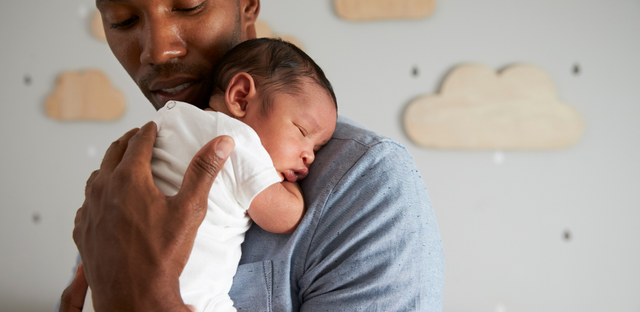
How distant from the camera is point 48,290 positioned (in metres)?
2.21

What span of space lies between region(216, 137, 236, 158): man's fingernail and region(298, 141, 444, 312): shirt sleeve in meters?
0.17

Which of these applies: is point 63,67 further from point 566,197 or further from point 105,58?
point 566,197

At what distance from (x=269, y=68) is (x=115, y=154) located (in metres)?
0.31

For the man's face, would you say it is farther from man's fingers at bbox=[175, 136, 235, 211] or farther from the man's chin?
man's fingers at bbox=[175, 136, 235, 211]

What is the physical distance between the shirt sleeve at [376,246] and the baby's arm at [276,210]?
0.04m

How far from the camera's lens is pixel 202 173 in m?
0.55

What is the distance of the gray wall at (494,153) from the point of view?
6.17ft

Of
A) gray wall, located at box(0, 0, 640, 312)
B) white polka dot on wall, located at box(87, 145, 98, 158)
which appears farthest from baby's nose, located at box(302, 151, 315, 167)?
white polka dot on wall, located at box(87, 145, 98, 158)

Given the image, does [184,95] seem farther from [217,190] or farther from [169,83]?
[217,190]

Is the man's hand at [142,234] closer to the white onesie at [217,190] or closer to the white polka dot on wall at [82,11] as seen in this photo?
the white onesie at [217,190]

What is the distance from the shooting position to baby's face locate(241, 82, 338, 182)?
71 centimetres

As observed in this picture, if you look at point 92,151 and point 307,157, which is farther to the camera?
point 92,151

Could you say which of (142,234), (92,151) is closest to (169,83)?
(142,234)

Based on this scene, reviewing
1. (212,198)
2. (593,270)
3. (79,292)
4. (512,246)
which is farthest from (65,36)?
(593,270)
